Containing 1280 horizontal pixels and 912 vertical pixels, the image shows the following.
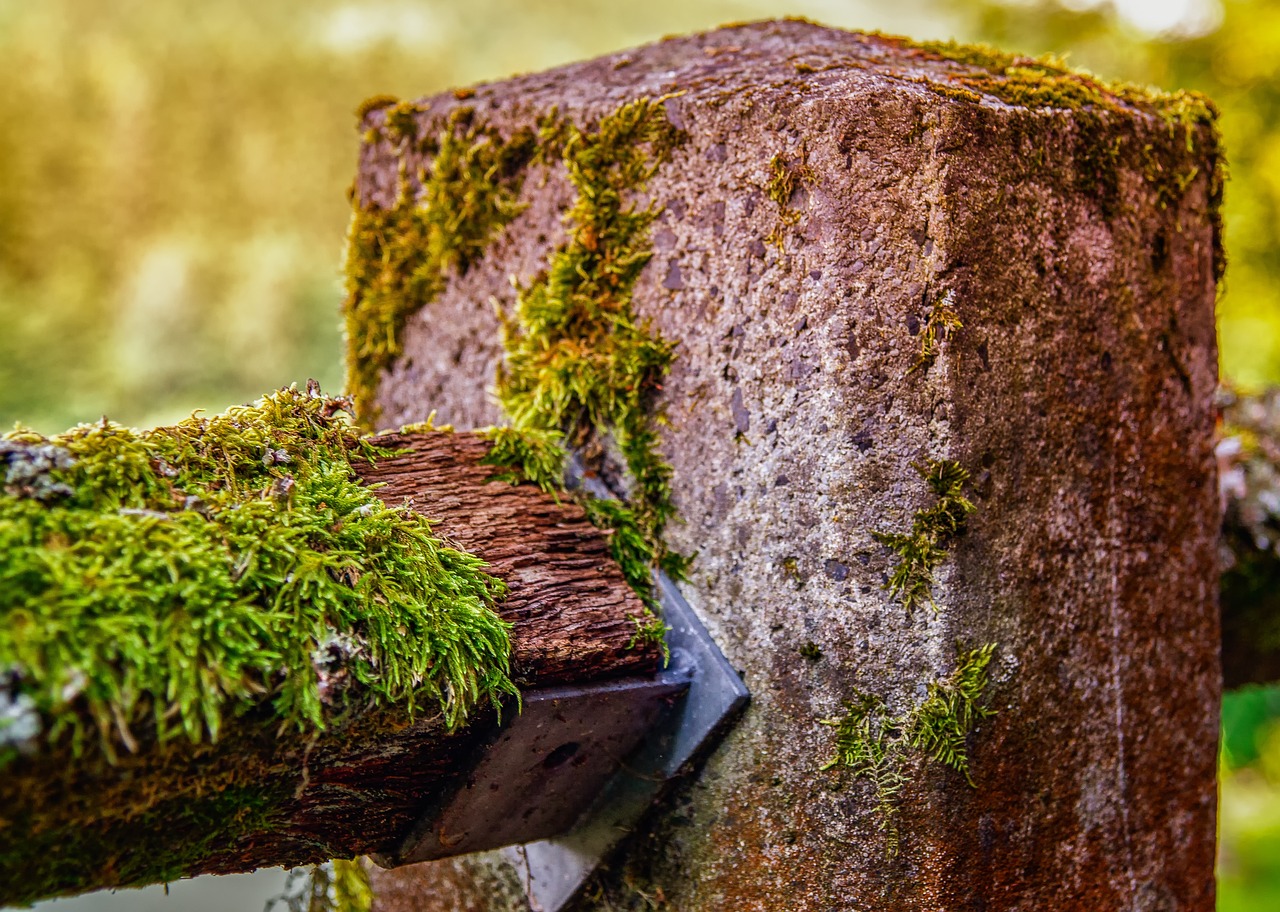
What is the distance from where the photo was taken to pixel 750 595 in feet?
4.50

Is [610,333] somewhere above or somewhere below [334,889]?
above

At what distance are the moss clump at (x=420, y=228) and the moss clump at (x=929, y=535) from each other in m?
0.81

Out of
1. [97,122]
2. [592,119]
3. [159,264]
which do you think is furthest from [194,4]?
[592,119]

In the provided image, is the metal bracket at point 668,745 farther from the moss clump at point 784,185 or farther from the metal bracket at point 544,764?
the moss clump at point 784,185

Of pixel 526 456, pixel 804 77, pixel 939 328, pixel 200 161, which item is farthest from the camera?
pixel 200 161

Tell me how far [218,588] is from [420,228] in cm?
103

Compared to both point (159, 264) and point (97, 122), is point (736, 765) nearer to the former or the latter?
point (159, 264)

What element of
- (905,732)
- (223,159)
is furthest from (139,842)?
(223,159)

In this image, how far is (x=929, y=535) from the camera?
1.27 metres

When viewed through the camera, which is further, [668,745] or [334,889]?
[334,889]

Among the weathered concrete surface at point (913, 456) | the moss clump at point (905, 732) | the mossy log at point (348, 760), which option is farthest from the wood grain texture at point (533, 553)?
the moss clump at point (905, 732)

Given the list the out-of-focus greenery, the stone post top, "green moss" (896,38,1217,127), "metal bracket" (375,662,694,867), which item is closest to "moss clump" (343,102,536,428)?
the stone post top

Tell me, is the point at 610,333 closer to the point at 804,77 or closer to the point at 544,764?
the point at 804,77

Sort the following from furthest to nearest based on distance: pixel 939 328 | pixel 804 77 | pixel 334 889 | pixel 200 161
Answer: pixel 200 161, pixel 334 889, pixel 804 77, pixel 939 328
